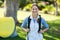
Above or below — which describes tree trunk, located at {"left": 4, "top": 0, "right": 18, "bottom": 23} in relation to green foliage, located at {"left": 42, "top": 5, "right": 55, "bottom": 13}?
above

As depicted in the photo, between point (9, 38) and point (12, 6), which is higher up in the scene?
point (12, 6)

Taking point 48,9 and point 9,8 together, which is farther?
point 48,9

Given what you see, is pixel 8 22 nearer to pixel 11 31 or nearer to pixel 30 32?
pixel 11 31

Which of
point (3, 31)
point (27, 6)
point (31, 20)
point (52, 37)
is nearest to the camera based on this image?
Answer: point (31, 20)

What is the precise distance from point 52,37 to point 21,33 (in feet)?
4.92

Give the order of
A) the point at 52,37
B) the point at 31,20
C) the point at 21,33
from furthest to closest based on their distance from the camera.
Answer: the point at 21,33 → the point at 52,37 → the point at 31,20

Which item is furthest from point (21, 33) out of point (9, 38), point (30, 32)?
point (30, 32)

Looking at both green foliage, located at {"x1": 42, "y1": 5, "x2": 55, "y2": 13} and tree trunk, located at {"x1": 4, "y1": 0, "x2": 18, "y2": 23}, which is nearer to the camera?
tree trunk, located at {"x1": 4, "y1": 0, "x2": 18, "y2": 23}

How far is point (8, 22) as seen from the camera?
Result: 8570 mm

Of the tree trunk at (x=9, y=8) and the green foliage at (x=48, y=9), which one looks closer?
the tree trunk at (x=9, y=8)

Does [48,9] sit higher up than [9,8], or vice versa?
[9,8]

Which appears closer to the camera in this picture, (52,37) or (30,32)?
(30,32)

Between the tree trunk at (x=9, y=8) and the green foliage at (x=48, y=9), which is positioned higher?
the tree trunk at (x=9, y=8)

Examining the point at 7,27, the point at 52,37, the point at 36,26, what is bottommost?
the point at 52,37
